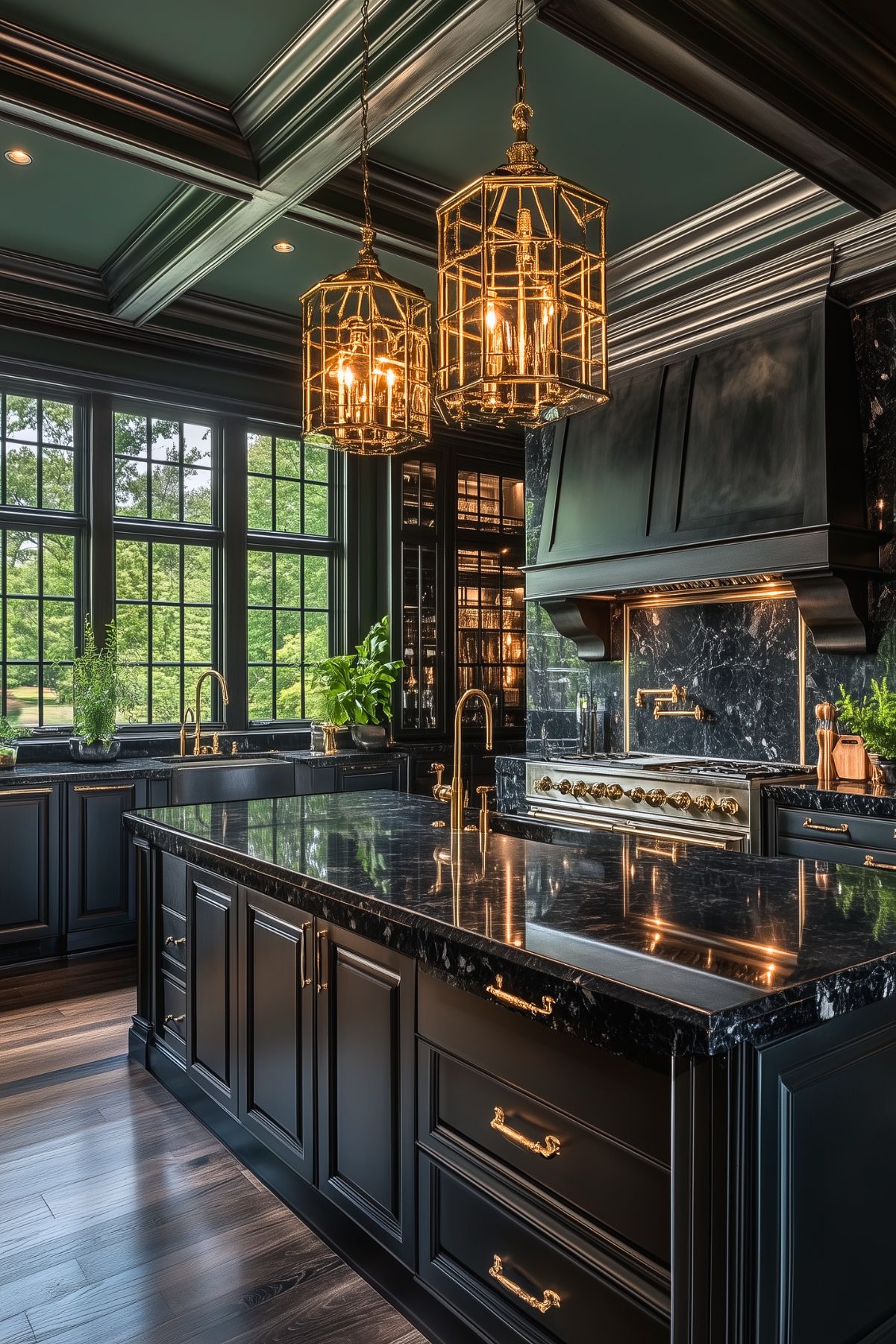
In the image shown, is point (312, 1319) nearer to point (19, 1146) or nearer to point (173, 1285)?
point (173, 1285)

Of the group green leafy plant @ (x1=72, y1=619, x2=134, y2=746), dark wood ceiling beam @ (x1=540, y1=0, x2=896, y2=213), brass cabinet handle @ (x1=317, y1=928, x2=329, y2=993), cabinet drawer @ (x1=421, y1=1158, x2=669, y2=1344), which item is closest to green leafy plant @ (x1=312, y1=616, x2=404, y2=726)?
green leafy plant @ (x1=72, y1=619, x2=134, y2=746)

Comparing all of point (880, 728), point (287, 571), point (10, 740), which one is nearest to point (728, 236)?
point (880, 728)

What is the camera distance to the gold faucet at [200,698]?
554cm

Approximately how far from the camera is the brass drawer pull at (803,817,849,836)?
3.66 meters

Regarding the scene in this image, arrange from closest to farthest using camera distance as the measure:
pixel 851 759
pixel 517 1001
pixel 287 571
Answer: pixel 517 1001
pixel 851 759
pixel 287 571

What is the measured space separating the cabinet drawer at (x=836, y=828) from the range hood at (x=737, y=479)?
3.01 feet

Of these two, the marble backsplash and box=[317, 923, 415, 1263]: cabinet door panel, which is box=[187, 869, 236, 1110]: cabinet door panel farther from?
the marble backsplash

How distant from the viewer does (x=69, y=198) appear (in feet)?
14.1

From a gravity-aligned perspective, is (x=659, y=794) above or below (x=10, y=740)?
below

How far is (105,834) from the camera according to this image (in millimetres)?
4859

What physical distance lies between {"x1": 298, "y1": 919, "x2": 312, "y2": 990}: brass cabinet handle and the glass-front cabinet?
442cm

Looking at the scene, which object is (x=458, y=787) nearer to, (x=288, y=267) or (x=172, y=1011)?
(x=172, y=1011)

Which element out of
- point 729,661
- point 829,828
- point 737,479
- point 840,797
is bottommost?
point 829,828

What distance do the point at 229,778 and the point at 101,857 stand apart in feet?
2.75
